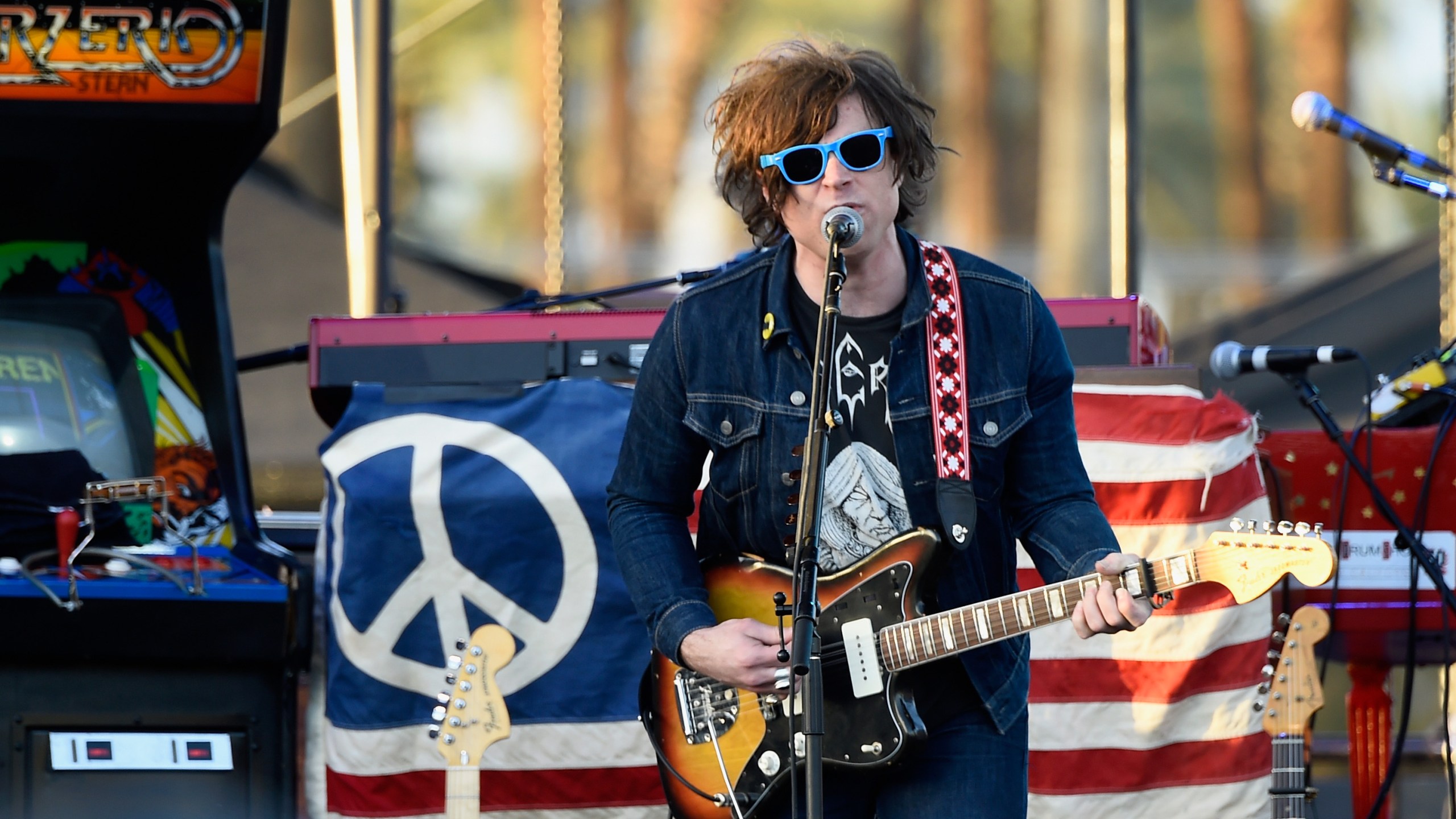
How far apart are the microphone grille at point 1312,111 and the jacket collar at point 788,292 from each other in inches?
62.8

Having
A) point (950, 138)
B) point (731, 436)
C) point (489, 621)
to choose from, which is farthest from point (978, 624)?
point (950, 138)

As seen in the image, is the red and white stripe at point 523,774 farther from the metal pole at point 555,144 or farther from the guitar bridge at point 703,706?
the metal pole at point 555,144

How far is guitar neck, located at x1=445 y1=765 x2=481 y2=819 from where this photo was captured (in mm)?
3986

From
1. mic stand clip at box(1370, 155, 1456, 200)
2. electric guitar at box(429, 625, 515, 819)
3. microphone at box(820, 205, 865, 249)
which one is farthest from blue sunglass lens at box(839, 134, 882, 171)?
mic stand clip at box(1370, 155, 1456, 200)

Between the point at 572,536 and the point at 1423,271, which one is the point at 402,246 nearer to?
the point at 572,536

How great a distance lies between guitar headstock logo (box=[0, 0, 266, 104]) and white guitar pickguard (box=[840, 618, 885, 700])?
8.10 ft

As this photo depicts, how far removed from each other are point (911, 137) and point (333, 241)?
4.59 metres

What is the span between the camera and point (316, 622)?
4309 mm

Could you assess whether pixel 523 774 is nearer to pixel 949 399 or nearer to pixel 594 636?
pixel 594 636

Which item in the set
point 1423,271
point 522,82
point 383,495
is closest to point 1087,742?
point 383,495

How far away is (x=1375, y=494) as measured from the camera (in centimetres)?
419

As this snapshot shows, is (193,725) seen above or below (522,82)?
below

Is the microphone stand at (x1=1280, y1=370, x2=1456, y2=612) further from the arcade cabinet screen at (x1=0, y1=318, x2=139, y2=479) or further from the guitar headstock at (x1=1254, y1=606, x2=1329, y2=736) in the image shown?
the arcade cabinet screen at (x1=0, y1=318, x2=139, y2=479)

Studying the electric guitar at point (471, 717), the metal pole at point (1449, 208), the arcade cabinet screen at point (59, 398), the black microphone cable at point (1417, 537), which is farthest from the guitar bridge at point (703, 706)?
the metal pole at point (1449, 208)
